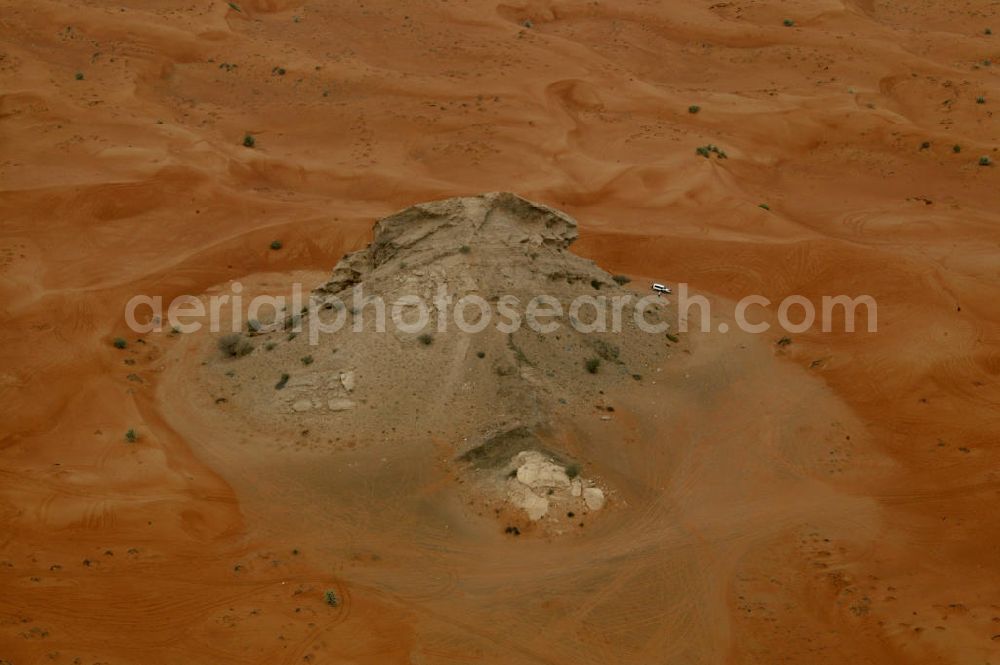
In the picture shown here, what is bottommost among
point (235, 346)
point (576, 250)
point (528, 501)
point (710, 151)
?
point (235, 346)

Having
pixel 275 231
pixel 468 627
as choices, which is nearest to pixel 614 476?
pixel 468 627

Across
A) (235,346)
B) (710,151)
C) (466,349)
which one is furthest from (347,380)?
(710,151)

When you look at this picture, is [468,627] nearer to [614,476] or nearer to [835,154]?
[614,476]

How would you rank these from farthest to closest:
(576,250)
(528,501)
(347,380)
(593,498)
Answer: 1. (576,250)
2. (347,380)
3. (593,498)
4. (528,501)

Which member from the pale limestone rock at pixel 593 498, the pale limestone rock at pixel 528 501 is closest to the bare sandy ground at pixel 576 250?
the pale limestone rock at pixel 593 498

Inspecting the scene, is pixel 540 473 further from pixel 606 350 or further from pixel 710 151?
pixel 710 151

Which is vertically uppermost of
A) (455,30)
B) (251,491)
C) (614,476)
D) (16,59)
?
(455,30)
